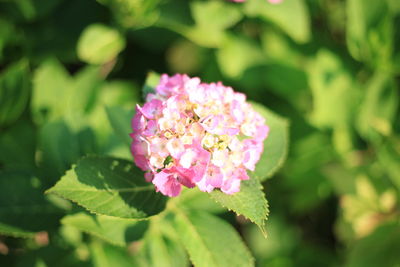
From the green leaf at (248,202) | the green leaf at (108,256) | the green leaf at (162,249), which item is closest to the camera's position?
the green leaf at (248,202)

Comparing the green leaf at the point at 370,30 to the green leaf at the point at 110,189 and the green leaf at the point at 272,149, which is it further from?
the green leaf at the point at 110,189

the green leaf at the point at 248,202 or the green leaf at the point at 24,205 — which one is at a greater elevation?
the green leaf at the point at 248,202

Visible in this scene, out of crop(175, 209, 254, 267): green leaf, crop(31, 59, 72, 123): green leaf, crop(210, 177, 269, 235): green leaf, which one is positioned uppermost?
crop(210, 177, 269, 235): green leaf

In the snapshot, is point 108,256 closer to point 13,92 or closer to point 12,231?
point 12,231

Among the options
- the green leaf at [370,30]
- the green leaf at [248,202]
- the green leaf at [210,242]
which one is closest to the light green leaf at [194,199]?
the green leaf at [210,242]

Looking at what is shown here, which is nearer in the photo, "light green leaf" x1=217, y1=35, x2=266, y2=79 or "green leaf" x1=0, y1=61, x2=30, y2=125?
"green leaf" x1=0, y1=61, x2=30, y2=125

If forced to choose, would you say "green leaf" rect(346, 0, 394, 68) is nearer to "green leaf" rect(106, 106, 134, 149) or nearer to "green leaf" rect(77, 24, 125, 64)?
"green leaf" rect(77, 24, 125, 64)

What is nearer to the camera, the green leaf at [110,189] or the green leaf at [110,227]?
the green leaf at [110,189]

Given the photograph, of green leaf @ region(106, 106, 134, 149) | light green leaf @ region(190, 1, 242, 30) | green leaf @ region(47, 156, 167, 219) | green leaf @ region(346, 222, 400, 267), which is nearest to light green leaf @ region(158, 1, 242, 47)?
light green leaf @ region(190, 1, 242, 30)
